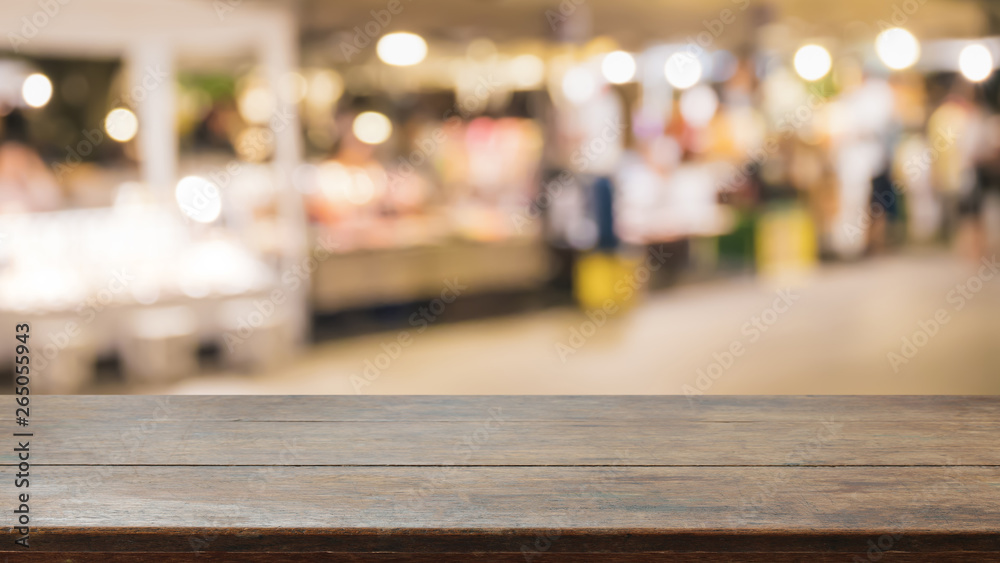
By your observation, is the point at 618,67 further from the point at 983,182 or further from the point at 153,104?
the point at 153,104

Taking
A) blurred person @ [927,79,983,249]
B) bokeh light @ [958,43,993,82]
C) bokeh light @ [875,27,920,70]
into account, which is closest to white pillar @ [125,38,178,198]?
bokeh light @ [958,43,993,82]

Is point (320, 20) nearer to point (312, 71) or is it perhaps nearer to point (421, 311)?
point (312, 71)

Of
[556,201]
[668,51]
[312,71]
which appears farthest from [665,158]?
[312,71]

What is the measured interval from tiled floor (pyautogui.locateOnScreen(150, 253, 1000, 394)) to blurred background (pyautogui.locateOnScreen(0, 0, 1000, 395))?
0.12 feet

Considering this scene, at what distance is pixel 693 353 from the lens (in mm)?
6172

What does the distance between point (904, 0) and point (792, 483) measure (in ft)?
27.6

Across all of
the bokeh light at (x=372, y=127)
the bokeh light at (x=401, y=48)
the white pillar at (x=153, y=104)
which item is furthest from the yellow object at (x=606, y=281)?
the white pillar at (x=153, y=104)

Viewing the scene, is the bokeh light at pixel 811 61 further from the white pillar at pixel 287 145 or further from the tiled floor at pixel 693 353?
the white pillar at pixel 287 145

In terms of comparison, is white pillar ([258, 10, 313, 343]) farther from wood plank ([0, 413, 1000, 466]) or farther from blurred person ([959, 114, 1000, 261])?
blurred person ([959, 114, 1000, 261])

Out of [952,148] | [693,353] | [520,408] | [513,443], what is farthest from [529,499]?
[952,148]

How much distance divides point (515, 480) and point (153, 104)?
540 cm

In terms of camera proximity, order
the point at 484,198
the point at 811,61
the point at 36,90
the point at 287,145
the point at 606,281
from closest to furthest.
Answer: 1. the point at 36,90
2. the point at 287,145
3. the point at 606,281
4. the point at 484,198
5. the point at 811,61

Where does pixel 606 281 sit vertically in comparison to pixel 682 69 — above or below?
below

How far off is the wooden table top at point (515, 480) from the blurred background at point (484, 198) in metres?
3.98
